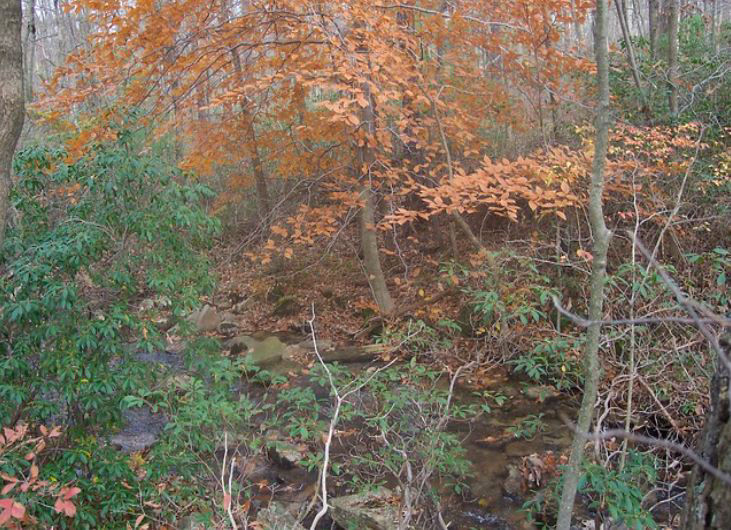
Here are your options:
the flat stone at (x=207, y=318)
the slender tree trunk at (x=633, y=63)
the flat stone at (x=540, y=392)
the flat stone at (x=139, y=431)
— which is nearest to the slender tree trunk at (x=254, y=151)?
the flat stone at (x=207, y=318)

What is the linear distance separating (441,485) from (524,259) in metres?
2.43

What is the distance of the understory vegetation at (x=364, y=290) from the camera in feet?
12.9

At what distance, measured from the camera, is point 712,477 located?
146 centimetres

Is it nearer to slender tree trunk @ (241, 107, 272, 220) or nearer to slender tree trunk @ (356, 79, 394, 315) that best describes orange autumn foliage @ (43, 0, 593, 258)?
slender tree trunk @ (241, 107, 272, 220)

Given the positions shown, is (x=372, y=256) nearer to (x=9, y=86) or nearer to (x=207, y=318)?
(x=207, y=318)

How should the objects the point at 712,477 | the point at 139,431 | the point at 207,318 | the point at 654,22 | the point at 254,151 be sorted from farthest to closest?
the point at 207,318 < the point at 254,151 < the point at 654,22 < the point at 139,431 < the point at 712,477

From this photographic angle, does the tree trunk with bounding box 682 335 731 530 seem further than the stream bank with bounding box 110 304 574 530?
No

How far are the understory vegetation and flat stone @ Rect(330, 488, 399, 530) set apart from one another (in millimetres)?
31

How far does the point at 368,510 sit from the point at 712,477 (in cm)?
366

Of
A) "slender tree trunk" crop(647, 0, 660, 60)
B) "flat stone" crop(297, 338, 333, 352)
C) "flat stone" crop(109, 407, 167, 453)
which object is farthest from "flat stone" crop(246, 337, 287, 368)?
"slender tree trunk" crop(647, 0, 660, 60)

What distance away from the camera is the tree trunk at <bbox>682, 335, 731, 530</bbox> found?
1.40 metres

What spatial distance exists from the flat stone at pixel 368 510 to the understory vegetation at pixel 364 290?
0.03 metres

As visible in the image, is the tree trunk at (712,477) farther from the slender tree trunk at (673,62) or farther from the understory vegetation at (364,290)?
the slender tree trunk at (673,62)

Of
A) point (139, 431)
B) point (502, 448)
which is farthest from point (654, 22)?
point (139, 431)
